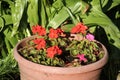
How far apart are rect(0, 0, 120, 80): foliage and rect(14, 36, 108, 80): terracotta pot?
0.57 metres

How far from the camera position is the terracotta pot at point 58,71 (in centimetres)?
240

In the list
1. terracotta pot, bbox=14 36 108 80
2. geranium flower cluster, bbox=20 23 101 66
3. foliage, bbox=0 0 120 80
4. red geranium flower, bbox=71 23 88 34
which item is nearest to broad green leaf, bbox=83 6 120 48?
foliage, bbox=0 0 120 80

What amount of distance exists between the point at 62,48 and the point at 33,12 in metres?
0.52

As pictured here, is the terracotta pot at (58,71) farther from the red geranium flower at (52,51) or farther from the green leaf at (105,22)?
the green leaf at (105,22)

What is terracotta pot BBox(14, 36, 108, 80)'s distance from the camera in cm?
240

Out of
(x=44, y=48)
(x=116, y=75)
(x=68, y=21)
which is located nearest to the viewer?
(x=44, y=48)

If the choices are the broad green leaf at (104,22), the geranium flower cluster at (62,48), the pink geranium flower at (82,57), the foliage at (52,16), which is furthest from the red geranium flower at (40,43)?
the broad green leaf at (104,22)

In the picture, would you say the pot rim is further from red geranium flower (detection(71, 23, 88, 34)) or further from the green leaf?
the green leaf

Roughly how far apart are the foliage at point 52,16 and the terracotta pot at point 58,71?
1.86ft

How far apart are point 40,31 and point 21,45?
27 cm

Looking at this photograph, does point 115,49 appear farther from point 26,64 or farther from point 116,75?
point 26,64

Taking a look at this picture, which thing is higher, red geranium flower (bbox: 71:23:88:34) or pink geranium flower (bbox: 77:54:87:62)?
red geranium flower (bbox: 71:23:88:34)

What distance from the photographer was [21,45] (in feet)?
9.20

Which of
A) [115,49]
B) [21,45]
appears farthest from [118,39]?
[21,45]
